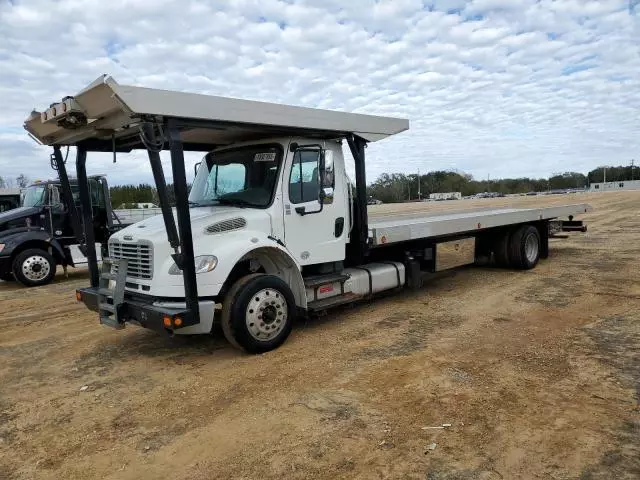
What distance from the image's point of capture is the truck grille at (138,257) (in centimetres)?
554

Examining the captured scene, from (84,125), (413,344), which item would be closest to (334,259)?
(413,344)

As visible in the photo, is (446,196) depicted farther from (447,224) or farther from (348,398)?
(348,398)

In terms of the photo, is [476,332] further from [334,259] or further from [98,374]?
[98,374]

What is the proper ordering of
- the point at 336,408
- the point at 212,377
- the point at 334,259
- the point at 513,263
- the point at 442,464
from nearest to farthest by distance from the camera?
the point at 442,464
the point at 336,408
the point at 212,377
the point at 334,259
the point at 513,263

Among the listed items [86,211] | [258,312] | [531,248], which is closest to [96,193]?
[86,211]

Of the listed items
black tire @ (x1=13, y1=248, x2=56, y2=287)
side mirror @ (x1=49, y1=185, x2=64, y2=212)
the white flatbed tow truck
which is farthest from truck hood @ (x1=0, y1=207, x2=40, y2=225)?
the white flatbed tow truck

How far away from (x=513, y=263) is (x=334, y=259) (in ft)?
17.6

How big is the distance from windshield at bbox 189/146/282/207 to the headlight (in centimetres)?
109

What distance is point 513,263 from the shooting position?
1067 centimetres

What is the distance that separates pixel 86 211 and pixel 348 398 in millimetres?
4381

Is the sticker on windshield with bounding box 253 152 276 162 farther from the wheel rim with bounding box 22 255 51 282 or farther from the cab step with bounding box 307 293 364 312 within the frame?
the wheel rim with bounding box 22 255 51 282

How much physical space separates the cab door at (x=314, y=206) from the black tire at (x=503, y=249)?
Answer: 16.6 feet

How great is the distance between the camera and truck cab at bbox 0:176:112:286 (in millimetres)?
11180

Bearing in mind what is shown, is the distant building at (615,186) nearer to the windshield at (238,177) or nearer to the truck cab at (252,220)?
the truck cab at (252,220)
